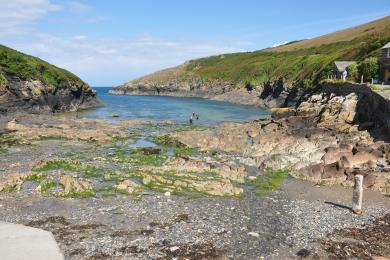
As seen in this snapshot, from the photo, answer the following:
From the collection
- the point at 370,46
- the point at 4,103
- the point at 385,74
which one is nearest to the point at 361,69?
the point at 385,74

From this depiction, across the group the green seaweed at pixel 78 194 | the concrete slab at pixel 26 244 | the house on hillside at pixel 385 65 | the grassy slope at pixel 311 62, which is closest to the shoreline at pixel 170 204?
the green seaweed at pixel 78 194

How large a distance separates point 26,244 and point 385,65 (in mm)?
63265

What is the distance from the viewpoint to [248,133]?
188 feet

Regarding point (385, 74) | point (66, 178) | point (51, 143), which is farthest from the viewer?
point (385, 74)

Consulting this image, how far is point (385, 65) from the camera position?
221ft

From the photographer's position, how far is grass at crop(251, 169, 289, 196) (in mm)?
34156

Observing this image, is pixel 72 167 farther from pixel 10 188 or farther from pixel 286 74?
pixel 286 74

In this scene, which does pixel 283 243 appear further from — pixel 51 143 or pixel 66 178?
pixel 51 143

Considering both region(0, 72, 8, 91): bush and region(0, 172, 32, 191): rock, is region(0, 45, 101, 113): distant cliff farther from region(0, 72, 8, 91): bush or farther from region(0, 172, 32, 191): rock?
region(0, 172, 32, 191): rock

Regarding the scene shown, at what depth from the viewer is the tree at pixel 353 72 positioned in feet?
245

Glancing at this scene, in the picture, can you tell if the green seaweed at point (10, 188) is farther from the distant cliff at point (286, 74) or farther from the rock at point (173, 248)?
the distant cliff at point (286, 74)

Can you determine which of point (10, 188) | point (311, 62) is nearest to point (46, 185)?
→ point (10, 188)

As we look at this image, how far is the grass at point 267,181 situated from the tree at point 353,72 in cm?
4244

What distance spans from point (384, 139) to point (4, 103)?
2656 inches
